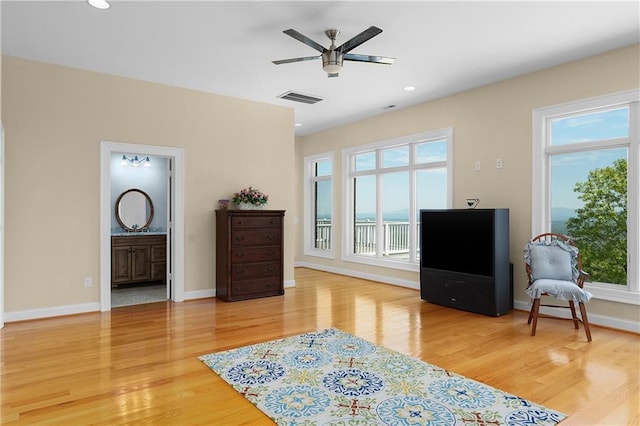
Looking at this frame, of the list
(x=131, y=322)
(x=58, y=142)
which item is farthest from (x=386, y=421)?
(x=58, y=142)

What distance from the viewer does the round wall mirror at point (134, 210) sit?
21.9 ft

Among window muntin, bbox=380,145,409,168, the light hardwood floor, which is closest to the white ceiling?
window muntin, bbox=380,145,409,168

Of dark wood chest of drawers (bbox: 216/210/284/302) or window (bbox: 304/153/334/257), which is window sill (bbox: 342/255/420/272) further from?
dark wood chest of drawers (bbox: 216/210/284/302)

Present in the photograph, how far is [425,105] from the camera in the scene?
6.06 m

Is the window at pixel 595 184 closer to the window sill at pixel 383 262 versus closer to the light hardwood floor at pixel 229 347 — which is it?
the light hardwood floor at pixel 229 347

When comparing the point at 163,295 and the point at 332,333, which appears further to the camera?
the point at 163,295

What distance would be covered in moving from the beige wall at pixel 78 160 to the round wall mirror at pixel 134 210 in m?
1.86

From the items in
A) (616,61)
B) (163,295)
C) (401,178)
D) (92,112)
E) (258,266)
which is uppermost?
(616,61)

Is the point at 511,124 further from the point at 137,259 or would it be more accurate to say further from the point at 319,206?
the point at 137,259

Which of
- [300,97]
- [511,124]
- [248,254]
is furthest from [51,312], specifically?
[511,124]

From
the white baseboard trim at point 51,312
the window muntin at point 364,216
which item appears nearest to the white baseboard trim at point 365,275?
the window muntin at point 364,216

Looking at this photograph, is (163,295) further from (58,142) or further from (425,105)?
(425,105)

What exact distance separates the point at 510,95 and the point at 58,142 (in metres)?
5.40

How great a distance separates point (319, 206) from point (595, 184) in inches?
204
